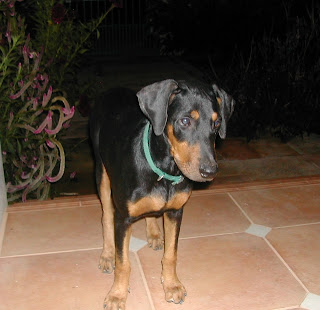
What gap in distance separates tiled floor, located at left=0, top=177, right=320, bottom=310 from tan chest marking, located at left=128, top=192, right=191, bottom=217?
0.68m

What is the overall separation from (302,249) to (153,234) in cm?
120

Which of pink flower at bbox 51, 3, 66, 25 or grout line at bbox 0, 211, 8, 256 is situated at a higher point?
pink flower at bbox 51, 3, 66, 25

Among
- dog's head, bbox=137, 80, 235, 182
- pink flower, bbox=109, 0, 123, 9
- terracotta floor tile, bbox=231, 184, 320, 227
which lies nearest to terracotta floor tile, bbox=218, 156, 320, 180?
terracotta floor tile, bbox=231, 184, 320, 227

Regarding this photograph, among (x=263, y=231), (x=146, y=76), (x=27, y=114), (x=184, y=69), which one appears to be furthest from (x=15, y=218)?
(x=184, y=69)

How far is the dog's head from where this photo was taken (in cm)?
238

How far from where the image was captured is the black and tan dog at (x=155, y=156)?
244 centimetres

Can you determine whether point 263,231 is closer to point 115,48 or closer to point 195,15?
point 195,15

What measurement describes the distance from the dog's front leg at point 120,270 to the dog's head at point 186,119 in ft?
1.99

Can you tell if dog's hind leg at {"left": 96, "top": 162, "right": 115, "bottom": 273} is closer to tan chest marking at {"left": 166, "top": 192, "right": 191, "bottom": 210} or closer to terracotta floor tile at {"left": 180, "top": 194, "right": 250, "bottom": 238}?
terracotta floor tile at {"left": 180, "top": 194, "right": 250, "bottom": 238}

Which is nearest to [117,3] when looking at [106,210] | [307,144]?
[106,210]

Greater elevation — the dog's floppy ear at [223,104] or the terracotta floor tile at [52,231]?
the dog's floppy ear at [223,104]

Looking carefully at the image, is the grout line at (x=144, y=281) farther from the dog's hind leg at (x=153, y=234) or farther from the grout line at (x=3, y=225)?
the grout line at (x=3, y=225)

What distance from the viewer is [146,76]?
33.2 feet

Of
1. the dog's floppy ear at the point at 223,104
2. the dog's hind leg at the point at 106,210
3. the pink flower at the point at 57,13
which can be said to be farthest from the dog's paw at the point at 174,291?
the pink flower at the point at 57,13
